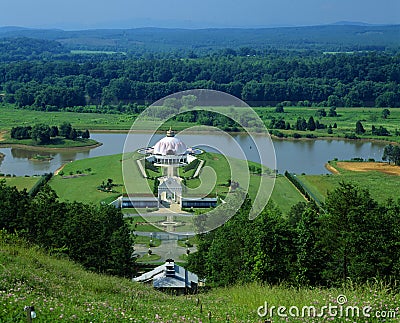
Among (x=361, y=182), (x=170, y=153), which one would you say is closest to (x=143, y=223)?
(x=170, y=153)

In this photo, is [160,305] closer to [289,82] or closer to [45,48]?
[289,82]

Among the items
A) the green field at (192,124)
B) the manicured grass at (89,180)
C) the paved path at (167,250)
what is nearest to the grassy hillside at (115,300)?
the paved path at (167,250)

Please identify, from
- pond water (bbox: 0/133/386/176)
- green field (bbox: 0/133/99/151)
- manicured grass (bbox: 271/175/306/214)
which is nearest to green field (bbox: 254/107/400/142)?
pond water (bbox: 0/133/386/176)

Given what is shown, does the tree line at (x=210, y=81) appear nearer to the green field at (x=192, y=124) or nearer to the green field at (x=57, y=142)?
the green field at (x=192, y=124)

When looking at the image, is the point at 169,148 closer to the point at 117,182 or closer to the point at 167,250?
the point at 117,182

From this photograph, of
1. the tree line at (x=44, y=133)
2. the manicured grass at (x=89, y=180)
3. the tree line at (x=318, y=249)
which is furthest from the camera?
the tree line at (x=44, y=133)

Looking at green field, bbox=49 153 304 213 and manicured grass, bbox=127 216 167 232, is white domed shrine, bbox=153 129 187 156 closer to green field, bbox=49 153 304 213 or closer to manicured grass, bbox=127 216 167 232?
green field, bbox=49 153 304 213
